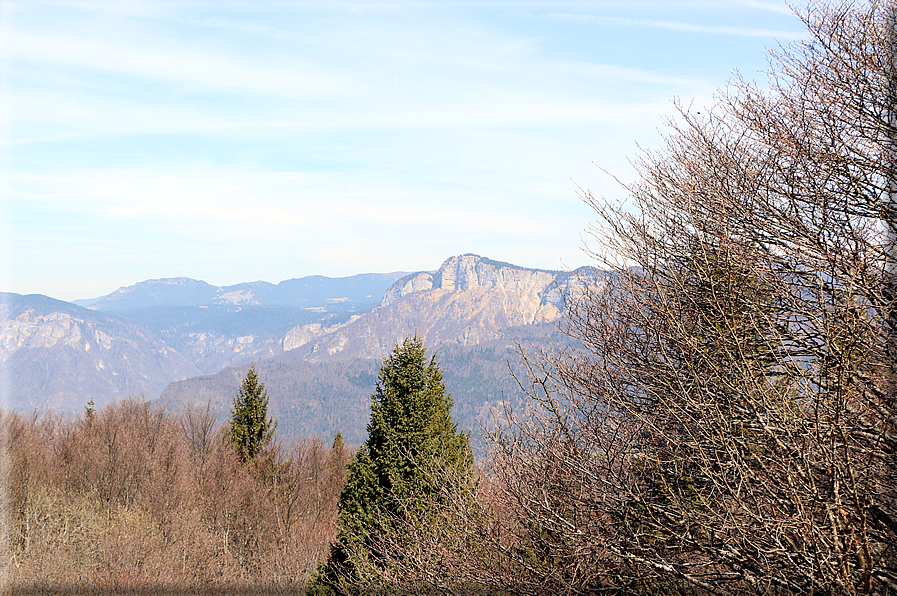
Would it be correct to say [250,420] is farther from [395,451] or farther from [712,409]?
[712,409]

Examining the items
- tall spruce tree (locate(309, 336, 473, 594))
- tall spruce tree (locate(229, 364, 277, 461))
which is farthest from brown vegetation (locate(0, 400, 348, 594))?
tall spruce tree (locate(309, 336, 473, 594))

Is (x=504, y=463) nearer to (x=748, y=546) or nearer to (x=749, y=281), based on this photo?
(x=748, y=546)

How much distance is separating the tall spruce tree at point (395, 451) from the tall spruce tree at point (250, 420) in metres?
22.4

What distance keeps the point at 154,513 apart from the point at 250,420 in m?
7.61

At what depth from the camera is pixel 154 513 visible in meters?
29.2

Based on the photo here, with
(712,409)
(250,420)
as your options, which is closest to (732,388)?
(712,409)

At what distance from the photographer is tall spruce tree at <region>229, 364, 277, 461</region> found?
35125 millimetres

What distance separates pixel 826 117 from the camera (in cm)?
848

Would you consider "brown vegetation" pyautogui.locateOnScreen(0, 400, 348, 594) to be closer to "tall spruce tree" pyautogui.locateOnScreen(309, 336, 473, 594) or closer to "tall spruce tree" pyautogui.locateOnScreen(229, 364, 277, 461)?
"tall spruce tree" pyautogui.locateOnScreen(229, 364, 277, 461)

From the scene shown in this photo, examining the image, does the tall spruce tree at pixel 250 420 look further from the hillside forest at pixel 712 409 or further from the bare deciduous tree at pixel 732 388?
the bare deciduous tree at pixel 732 388

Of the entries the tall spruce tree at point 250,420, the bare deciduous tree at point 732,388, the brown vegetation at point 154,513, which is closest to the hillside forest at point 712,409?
the bare deciduous tree at point 732,388

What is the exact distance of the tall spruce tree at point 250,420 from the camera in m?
35.1

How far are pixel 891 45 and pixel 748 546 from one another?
22.2ft


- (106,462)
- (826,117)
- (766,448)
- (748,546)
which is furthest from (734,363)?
(106,462)
